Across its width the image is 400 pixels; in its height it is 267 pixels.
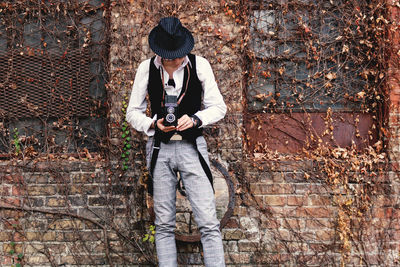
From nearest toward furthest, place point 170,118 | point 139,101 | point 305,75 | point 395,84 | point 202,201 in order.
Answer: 1. point 170,118
2. point 202,201
3. point 139,101
4. point 395,84
5. point 305,75

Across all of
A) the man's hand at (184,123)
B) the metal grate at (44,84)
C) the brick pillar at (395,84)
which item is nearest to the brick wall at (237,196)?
the brick pillar at (395,84)

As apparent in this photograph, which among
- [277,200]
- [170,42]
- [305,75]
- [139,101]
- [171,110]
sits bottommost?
[277,200]

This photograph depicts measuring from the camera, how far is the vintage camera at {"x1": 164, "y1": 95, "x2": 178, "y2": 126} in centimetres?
268

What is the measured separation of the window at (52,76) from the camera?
3.96 meters

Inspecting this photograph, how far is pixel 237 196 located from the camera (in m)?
3.74

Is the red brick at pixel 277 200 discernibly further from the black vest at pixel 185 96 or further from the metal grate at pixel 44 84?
the metal grate at pixel 44 84

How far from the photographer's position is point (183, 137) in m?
2.80

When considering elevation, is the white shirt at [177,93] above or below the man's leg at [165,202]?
above

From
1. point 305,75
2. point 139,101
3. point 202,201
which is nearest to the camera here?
point 202,201

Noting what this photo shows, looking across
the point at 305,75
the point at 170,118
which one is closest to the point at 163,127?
the point at 170,118

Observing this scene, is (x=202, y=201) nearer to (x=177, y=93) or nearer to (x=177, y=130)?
(x=177, y=130)

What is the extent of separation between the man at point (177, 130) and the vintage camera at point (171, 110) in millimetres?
43

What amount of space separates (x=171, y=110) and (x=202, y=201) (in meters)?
0.68

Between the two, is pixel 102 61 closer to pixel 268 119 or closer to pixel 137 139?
pixel 137 139
